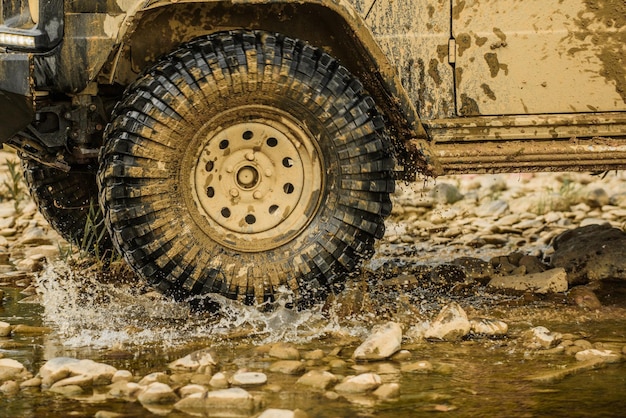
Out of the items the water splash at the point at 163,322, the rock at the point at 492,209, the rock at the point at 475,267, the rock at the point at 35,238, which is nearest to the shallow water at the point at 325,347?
the water splash at the point at 163,322

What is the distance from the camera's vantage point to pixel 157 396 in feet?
12.7

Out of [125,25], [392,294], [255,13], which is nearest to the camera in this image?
[125,25]

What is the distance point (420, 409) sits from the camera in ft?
12.6

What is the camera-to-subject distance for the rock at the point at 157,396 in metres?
3.86

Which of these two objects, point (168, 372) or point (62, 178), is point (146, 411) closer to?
point (168, 372)

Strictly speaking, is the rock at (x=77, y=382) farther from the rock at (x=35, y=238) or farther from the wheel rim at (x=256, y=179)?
the rock at (x=35, y=238)

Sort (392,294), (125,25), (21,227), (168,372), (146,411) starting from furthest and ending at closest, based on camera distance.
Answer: (21,227) < (392,294) < (125,25) < (168,372) < (146,411)

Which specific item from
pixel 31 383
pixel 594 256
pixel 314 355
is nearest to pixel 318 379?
pixel 314 355

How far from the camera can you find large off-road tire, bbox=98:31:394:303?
4.95 m

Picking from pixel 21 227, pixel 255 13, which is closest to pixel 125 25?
pixel 255 13

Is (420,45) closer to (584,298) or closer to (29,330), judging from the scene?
(584,298)

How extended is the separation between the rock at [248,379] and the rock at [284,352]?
364mm

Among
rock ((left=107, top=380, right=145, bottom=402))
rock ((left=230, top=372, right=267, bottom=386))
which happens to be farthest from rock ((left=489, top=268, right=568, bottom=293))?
rock ((left=107, top=380, right=145, bottom=402))

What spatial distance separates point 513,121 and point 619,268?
1.38m
